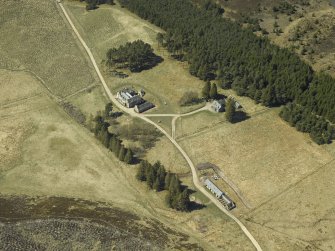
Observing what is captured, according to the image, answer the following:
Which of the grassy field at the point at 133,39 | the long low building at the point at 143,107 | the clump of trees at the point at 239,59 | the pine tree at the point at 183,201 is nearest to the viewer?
the pine tree at the point at 183,201

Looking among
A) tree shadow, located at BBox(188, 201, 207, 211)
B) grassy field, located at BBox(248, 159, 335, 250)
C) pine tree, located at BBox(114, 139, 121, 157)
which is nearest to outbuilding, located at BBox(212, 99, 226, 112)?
pine tree, located at BBox(114, 139, 121, 157)

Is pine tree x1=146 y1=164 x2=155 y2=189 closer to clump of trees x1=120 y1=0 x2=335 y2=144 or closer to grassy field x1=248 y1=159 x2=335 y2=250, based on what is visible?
grassy field x1=248 y1=159 x2=335 y2=250

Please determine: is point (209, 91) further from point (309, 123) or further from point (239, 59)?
point (309, 123)

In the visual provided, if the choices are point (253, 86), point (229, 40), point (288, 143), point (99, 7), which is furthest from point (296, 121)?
point (99, 7)

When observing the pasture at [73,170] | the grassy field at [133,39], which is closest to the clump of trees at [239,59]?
the grassy field at [133,39]

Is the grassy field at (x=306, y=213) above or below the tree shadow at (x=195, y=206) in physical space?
above

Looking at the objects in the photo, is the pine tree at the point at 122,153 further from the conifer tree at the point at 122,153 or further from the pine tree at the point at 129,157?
the pine tree at the point at 129,157

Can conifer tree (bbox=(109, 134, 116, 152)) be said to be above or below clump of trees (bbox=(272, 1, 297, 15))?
below
